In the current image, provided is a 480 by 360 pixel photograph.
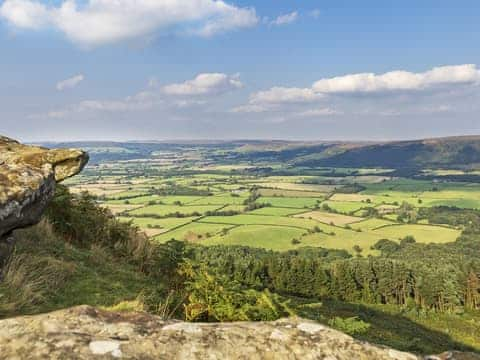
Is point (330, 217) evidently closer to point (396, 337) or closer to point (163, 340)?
point (396, 337)

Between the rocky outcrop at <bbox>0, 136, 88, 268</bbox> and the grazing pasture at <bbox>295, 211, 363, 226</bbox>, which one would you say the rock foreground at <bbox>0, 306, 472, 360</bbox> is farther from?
the grazing pasture at <bbox>295, 211, 363, 226</bbox>

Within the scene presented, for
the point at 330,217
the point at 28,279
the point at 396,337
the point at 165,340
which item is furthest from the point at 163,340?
the point at 330,217

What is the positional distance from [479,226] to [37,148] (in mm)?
145293

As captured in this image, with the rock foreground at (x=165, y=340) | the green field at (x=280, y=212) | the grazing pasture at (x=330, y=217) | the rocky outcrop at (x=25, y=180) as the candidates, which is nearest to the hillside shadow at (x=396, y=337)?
the rock foreground at (x=165, y=340)

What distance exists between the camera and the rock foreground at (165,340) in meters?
3.14

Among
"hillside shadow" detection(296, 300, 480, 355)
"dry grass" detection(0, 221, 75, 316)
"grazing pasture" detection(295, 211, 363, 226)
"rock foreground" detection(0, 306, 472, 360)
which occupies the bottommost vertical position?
"grazing pasture" detection(295, 211, 363, 226)

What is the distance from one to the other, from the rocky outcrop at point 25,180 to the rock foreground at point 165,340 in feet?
10.4

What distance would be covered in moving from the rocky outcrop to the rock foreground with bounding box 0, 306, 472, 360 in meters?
3.16

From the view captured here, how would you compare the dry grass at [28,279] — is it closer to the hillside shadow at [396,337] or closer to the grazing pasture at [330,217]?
the hillside shadow at [396,337]

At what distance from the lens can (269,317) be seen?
7195 mm

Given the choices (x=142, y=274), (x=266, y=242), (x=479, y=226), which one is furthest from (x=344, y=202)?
(x=142, y=274)

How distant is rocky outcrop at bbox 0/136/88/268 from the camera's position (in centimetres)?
616

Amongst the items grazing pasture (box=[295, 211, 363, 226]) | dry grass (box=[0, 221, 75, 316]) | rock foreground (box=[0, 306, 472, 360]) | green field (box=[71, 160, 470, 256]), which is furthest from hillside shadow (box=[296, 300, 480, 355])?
grazing pasture (box=[295, 211, 363, 226])

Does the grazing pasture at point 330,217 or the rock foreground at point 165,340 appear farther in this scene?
the grazing pasture at point 330,217
